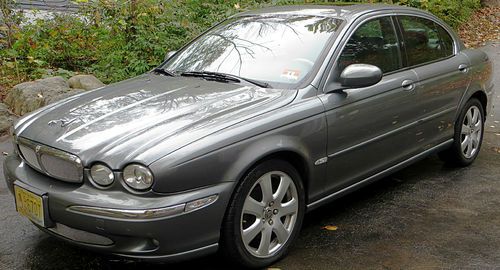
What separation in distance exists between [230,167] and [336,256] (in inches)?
40.6

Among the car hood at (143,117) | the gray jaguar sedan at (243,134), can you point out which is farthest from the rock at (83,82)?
the car hood at (143,117)

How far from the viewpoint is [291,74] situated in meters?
3.85

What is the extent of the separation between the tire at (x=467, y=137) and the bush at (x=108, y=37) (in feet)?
12.6

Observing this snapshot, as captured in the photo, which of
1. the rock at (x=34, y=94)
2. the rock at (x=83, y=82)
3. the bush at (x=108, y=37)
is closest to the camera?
the rock at (x=34, y=94)

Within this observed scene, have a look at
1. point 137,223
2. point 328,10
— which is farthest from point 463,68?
point 137,223

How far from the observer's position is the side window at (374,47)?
4.06 metres

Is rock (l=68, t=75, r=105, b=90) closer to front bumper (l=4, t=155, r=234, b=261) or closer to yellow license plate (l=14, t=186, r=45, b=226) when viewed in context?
yellow license plate (l=14, t=186, r=45, b=226)

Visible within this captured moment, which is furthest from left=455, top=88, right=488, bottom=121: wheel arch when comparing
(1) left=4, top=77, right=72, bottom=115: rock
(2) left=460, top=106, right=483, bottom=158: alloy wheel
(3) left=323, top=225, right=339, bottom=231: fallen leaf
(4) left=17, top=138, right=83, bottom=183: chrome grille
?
(1) left=4, top=77, right=72, bottom=115: rock

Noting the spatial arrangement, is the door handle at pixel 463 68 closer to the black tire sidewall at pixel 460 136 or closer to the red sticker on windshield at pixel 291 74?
the black tire sidewall at pixel 460 136

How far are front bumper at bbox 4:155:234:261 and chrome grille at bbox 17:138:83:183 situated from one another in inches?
2.2

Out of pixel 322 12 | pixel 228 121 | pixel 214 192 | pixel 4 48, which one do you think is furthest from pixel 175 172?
pixel 4 48

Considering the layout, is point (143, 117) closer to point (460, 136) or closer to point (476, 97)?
point (460, 136)

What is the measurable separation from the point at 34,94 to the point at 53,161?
157 inches

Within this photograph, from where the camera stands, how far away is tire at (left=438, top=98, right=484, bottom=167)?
5172 mm
